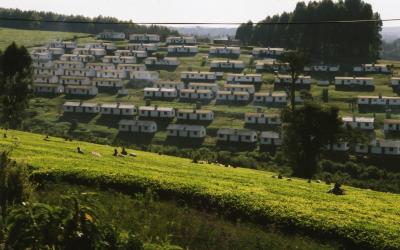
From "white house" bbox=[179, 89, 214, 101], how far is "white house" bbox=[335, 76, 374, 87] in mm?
34995

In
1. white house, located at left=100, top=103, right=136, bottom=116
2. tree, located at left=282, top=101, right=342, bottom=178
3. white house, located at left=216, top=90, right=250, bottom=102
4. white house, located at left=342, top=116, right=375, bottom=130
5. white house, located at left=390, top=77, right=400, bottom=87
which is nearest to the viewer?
tree, located at left=282, top=101, right=342, bottom=178

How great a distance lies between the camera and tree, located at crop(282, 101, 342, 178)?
61469 millimetres

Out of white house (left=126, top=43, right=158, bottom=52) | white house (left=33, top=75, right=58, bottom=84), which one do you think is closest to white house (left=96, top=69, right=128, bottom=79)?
white house (left=33, top=75, right=58, bottom=84)

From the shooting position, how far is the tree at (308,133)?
202ft

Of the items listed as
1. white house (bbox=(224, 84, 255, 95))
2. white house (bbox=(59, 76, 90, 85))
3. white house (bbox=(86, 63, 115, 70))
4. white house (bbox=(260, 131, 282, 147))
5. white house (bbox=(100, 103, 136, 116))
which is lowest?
white house (bbox=(260, 131, 282, 147))

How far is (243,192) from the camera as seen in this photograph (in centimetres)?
2666

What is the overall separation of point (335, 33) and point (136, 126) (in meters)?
72.8

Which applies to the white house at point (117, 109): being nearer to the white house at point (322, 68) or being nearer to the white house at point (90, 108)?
the white house at point (90, 108)

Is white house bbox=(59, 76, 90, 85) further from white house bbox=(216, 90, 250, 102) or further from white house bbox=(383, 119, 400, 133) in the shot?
white house bbox=(383, 119, 400, 133)

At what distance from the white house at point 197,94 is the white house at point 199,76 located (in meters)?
13.0

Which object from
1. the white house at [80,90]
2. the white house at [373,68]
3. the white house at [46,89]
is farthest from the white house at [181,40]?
the white house at [373,68]

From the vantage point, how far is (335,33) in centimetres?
15038

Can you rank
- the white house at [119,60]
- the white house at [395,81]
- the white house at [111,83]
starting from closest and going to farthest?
1. the white house at [395,81]
2. the white house at [111,83]
3. the white house at [119,60]

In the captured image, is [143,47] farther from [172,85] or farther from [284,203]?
[284,203]
